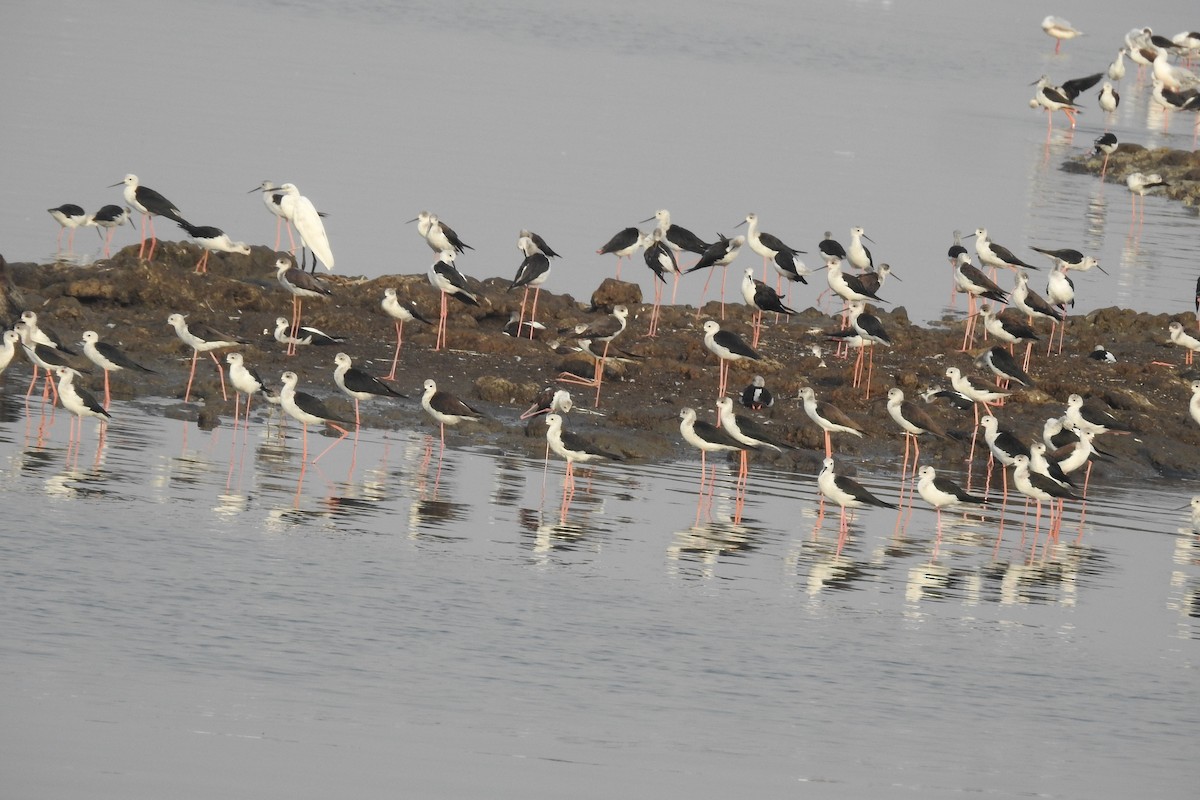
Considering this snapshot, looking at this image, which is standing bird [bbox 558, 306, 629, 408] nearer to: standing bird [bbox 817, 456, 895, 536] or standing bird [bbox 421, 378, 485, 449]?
standing bird [bbox 421, 378, 485, 449]

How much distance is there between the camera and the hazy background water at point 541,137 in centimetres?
2767

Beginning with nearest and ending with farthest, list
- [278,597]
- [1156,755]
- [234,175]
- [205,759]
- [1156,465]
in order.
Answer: [205,759] → [1156,755] → [278,597] → [1156,465] → [234,175]

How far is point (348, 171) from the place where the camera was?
103ft

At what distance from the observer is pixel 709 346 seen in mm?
17875

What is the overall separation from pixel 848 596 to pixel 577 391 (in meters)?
5.88

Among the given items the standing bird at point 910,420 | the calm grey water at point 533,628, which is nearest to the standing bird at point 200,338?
the calm grey water at point 533,628

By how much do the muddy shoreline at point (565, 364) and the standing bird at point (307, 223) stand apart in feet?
5.95

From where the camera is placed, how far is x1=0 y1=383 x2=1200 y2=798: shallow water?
8680 millimetres

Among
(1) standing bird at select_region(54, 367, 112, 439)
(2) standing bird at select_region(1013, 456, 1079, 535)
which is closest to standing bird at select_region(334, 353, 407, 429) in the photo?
(1) standing bird at select_region(54, 367, 112, 439)

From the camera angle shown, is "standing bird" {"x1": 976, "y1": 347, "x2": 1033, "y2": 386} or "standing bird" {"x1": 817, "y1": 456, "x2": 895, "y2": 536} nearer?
"standing bird" {"x1": 817, "y1": 456, "x2": 895, "y2": 536}

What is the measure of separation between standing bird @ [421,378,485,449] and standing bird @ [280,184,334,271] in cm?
769

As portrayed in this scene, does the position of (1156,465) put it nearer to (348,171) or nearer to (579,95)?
(348,171)

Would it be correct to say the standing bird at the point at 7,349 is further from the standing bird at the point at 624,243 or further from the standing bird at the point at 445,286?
the standing bird at the point at 624,243

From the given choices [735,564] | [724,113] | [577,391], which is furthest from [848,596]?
[724,113]
